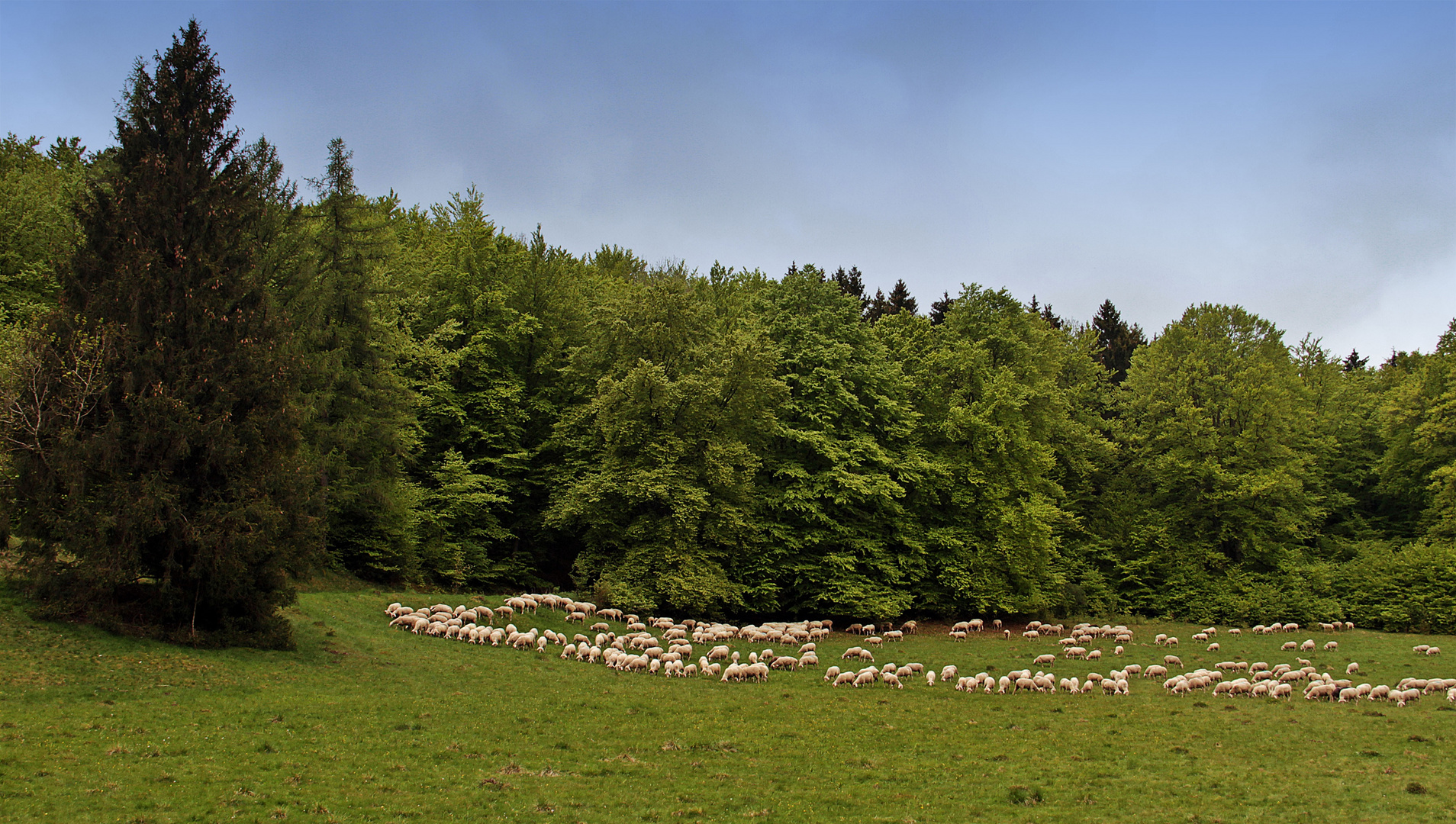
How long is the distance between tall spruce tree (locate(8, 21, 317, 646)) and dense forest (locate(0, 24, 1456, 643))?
8 cm

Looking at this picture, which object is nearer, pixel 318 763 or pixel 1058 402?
pixel 318 763

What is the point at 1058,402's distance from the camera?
144 feet

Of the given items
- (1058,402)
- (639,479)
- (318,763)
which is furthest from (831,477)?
(318,763)

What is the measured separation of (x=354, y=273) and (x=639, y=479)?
50.1ft

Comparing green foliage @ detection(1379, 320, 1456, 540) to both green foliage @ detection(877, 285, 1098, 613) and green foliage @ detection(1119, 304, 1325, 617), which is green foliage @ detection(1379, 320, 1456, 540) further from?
green foliage @ detection(877, 285, 1098, 613)

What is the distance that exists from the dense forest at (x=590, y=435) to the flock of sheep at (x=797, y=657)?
3.88m

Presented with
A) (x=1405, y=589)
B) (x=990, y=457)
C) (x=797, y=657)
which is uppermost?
(x=990, y=457)

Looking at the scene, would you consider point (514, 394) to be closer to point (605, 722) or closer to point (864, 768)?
point (605, 722)

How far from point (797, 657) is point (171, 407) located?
1975 cm

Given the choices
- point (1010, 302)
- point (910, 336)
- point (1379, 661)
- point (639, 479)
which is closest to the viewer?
point (1379, 661)

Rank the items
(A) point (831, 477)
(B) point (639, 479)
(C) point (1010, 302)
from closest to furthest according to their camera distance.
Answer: (B) point (639, 479) < (A) point (831, 477) < (C) point (1010, 302)

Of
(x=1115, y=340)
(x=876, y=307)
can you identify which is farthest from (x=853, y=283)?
(x=1115, y=340)

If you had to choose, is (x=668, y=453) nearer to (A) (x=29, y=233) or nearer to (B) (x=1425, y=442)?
(A) (x=29, y=233)

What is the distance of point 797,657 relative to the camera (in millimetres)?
27844
